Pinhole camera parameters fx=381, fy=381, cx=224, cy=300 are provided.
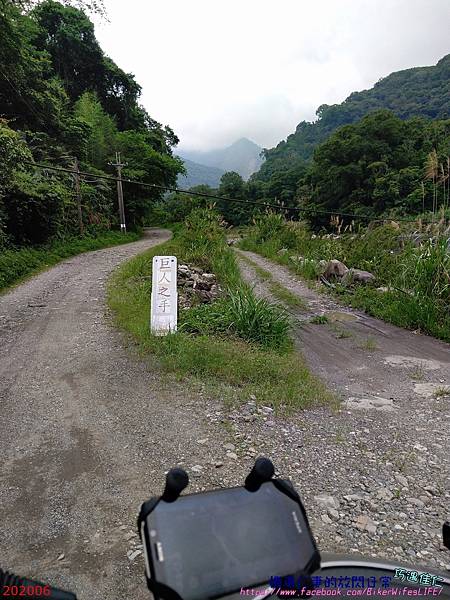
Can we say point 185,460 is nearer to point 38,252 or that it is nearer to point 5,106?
point 38,252

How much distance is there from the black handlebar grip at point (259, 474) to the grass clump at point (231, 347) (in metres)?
2.39

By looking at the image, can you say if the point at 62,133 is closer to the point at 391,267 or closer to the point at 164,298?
the point at 164,298

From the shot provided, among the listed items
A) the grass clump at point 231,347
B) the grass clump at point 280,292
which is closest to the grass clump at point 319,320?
the grass clump at point 280,292

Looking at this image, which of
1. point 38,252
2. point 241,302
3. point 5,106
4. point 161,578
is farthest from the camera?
point 5,106

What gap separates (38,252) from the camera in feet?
34.4

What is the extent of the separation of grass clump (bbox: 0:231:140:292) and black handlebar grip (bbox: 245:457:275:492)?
309 inches

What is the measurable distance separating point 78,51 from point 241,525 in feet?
91.8

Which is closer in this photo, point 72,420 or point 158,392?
point 72,420

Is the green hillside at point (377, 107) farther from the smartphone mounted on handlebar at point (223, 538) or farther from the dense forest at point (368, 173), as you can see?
the smartphone mounted on handlebar at point (223, 538)

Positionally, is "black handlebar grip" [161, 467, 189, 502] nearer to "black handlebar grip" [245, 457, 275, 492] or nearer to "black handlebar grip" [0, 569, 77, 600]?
"black handlebar grip" [245, 457, 275, 492]

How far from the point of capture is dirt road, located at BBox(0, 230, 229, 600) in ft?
5.86

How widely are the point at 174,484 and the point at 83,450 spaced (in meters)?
2.04

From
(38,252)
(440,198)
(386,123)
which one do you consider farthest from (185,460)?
(386,123)

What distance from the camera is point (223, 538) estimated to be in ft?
2.81
